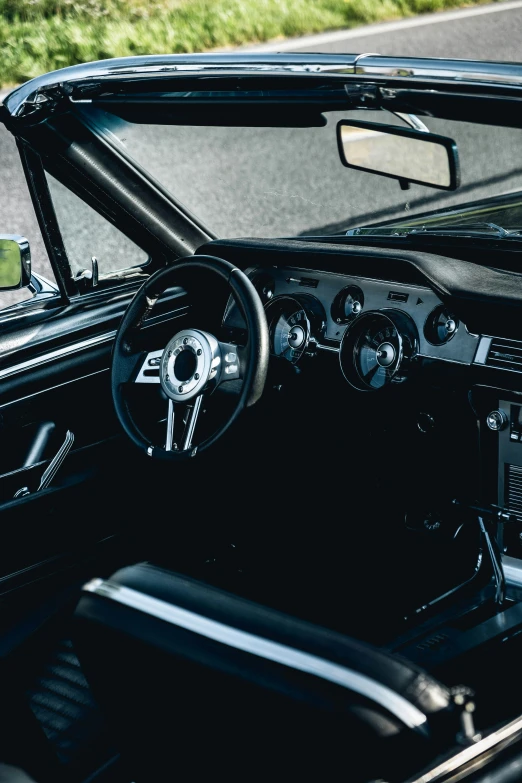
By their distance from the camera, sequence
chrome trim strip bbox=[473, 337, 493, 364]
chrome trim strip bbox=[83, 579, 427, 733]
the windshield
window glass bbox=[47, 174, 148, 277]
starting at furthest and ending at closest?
window glass bbox=[47, 174, 148, 277] → the windshield → chrome trim strip bbox=[473, 337, 493, 364] → chrome trim strip bbox=[83, 579, 427, 733]

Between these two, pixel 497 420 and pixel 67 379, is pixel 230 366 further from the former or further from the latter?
pixel 497 420

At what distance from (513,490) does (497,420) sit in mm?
224

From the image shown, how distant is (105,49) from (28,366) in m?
6.76

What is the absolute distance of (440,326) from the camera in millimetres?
2762

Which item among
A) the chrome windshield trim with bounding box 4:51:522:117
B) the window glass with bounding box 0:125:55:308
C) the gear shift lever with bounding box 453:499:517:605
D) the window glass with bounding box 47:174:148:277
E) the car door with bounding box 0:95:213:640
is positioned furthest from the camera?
the window glass with bounding box 0:125:55:308

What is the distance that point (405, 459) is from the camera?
2.96 m

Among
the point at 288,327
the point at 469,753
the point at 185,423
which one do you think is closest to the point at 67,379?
the point at 185,423

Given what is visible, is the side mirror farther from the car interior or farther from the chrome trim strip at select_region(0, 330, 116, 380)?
the chrome trim strip at select_region(0, 330, 116, 380)

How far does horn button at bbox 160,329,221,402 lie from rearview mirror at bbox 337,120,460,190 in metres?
0.72

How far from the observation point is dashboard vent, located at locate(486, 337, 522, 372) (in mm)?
2586

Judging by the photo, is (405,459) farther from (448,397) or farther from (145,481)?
(145,481)

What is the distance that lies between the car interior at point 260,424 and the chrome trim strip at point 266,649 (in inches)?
28.5

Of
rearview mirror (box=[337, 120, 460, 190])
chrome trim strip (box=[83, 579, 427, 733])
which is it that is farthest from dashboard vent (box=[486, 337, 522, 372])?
chrome trim strip (box=[83, 579, 427, 733])

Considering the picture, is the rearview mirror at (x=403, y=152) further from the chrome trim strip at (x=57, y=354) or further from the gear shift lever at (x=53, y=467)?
the gear shift lever at (x=53, y=467)
